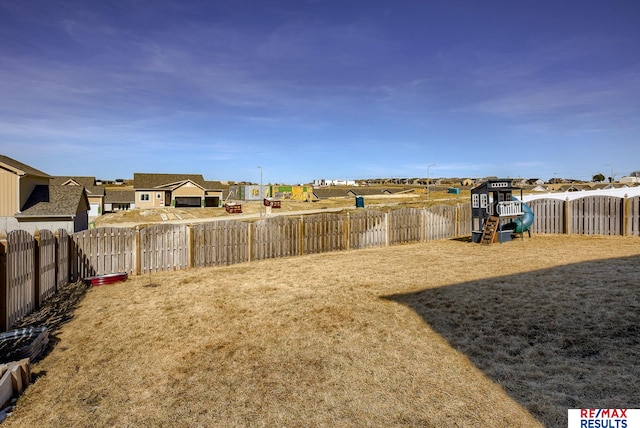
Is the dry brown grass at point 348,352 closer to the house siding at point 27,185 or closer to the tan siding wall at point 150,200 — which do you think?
the house siding at point 27,185

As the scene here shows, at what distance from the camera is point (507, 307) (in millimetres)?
8930

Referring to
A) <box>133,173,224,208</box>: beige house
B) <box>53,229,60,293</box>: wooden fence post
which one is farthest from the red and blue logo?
<box>133,173,224,208</box>: beige house

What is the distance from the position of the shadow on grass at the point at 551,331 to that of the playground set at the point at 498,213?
7513 millimetres

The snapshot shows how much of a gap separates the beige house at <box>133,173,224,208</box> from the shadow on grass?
5891cm

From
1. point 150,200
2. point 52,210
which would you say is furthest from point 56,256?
point 150,200

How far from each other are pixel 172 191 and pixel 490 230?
2205 inches

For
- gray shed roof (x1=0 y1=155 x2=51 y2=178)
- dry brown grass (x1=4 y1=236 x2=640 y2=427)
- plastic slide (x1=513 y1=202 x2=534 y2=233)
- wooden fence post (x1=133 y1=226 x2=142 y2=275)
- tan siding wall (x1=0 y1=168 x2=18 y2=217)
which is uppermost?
gray shed roof (x1=0 y1=155 x2=51 y2=178)

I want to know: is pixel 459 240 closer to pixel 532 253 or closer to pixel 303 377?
pixel 532 253

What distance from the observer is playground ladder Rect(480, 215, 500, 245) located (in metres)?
19.0

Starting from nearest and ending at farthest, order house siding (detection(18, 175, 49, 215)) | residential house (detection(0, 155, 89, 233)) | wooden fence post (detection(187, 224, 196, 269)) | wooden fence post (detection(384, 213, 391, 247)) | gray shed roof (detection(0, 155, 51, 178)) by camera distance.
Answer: wooden fence post (detection(187, 224, 196, 269)), wooden fence post (detection(384, 213, 391, 247)), gray shed roof (detection(0, 155, 51, 178)), residential house (detection(0, 155, 89, 233)), house siding (detection(18, 175, 49, 215))

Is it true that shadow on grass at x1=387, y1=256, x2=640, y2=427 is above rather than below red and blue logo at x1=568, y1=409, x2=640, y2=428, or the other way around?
above

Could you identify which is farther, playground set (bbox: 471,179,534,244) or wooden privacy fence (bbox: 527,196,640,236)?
wooden privacy fence (bbox: 527,196,640,236)

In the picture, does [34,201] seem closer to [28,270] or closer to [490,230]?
[28,270]

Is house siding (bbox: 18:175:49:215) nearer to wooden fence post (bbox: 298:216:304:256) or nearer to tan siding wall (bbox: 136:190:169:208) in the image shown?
wooden fence post (bbox: 298:216:304:256)
